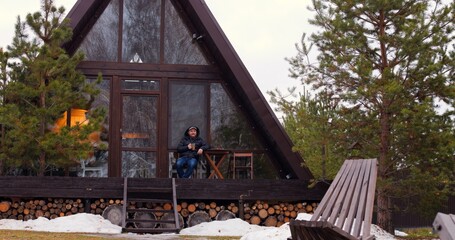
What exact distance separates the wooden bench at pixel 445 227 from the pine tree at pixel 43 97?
9.71 meters

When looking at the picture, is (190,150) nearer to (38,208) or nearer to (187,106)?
(187,106)

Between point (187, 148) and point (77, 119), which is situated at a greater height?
point (77, 119)

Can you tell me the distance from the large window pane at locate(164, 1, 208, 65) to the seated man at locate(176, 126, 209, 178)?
1513 mm

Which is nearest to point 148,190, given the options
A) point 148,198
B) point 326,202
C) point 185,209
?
point 148,198

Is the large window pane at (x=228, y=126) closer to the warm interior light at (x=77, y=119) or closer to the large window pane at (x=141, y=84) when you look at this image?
the large window pane at (x=141, y=84)

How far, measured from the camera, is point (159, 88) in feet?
44.7

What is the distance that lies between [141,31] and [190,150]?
2.59 m

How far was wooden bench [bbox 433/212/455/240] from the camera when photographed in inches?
104

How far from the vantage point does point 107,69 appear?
13422mm

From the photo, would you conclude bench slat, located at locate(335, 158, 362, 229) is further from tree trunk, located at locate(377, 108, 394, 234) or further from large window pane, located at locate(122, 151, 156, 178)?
large window pane, located at locate(122, 151, 156, 178)

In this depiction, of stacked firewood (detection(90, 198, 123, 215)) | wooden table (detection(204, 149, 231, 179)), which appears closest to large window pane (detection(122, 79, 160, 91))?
wooden table (detection(204, 149, 231, 179))

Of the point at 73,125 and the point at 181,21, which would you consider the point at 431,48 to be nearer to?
the point at 181,21

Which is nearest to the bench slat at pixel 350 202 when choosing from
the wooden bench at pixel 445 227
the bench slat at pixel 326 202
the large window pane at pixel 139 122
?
the bench slat at pixel 326 202

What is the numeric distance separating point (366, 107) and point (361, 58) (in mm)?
921
